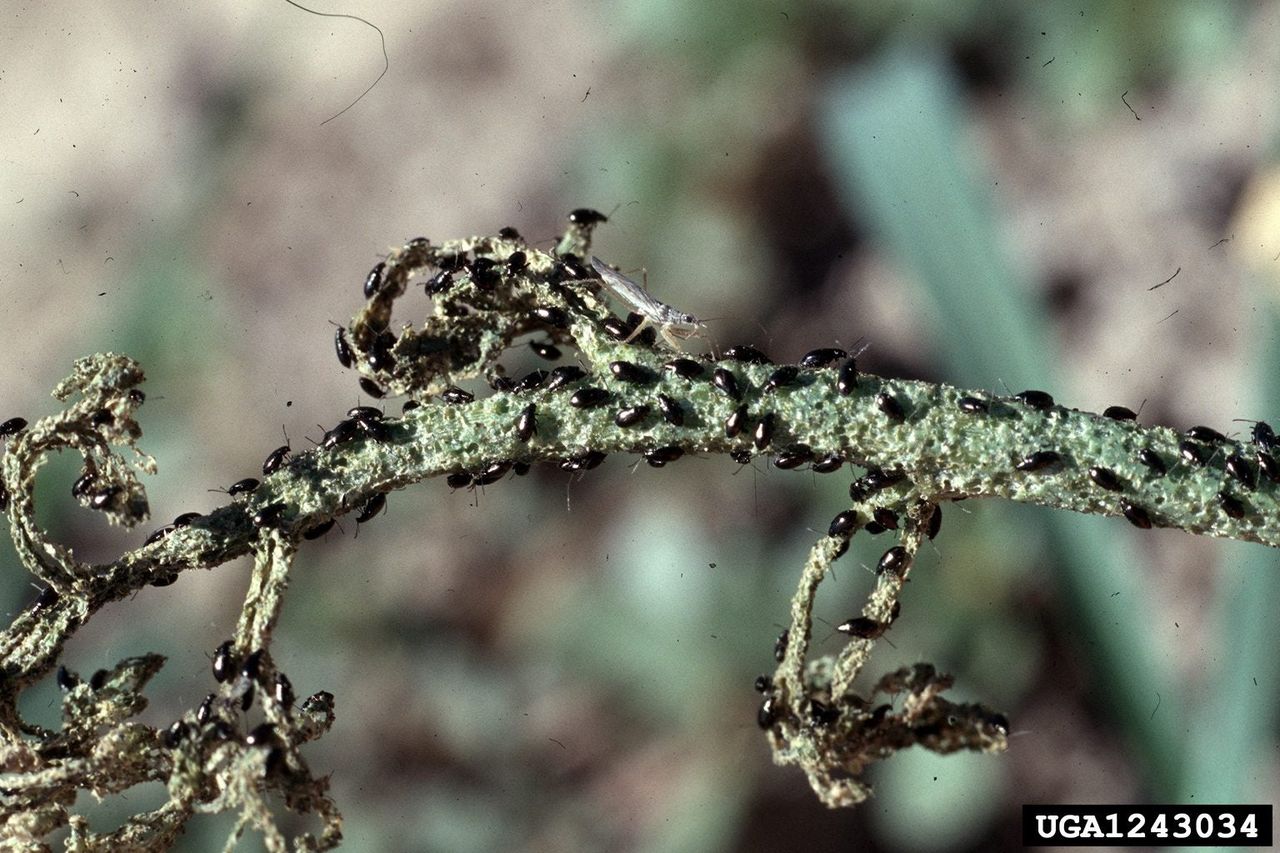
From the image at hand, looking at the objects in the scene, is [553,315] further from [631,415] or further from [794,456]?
[794,456]

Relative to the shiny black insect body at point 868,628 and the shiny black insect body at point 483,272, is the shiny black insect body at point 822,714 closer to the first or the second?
the shiny black insect body at point 868,628

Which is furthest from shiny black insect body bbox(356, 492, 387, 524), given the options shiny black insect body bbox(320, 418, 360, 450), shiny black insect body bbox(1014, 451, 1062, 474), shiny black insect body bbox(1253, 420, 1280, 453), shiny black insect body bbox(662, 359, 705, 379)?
shiny black insect body bbox(1253, 420, 1280, 453)

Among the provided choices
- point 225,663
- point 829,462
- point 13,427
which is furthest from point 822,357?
point 13,427

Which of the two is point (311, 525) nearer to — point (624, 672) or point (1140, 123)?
point (624, 672)

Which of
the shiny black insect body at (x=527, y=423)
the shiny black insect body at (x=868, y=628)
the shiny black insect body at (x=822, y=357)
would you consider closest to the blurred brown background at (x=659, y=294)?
the shiny black insect body at (x=822, y=357)

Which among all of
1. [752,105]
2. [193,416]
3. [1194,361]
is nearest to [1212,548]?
[1194,361]

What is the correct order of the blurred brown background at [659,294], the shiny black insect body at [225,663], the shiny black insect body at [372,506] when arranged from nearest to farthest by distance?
the shiny black insect body at [225,663]
the shiny black insect body at [372,506]
the blurred brown background at [659,294]

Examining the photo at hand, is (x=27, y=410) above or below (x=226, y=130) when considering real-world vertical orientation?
below
